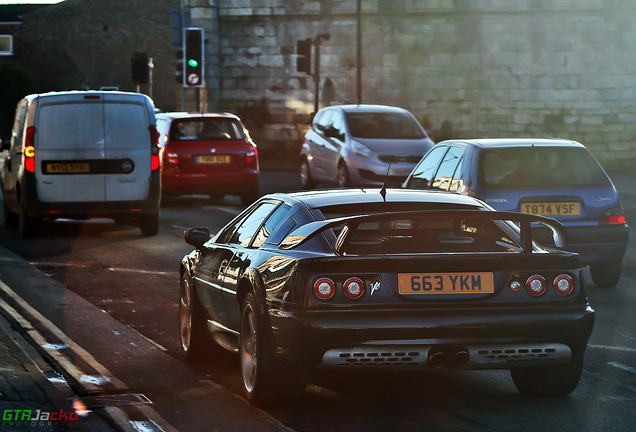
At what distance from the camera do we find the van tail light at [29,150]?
14.7 metres

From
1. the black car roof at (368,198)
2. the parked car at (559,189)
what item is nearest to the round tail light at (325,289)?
the black car roof at (368,198)

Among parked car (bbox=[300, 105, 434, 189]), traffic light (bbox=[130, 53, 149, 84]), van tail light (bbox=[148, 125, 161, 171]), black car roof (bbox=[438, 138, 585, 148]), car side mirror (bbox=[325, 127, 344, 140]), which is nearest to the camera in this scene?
black car roof (bbox=[438, 138, 585, 148])

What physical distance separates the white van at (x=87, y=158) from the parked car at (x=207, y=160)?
14.3 ft

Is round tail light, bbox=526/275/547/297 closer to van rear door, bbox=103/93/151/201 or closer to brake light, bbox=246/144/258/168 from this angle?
van rear door, bbox=103/93/151/201

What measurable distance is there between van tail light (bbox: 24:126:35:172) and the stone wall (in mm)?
22999

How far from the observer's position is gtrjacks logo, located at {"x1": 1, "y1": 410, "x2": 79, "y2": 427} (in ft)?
17.7

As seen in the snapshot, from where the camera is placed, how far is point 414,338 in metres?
5.57

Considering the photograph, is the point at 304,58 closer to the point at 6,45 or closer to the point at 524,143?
the point at 524,143

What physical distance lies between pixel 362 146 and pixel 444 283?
1546cm

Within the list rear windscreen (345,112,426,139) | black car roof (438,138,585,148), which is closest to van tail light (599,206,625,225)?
black car roof (438,138,585,148)

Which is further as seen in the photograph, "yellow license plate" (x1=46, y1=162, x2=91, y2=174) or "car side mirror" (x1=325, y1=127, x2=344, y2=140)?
"car side mirror" (x1=325, y1=127, x2=344, y2=140)

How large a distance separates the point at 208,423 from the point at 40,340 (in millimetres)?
2639

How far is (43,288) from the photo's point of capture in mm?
10680

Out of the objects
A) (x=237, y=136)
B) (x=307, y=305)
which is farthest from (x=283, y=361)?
(x=237, y=136)
